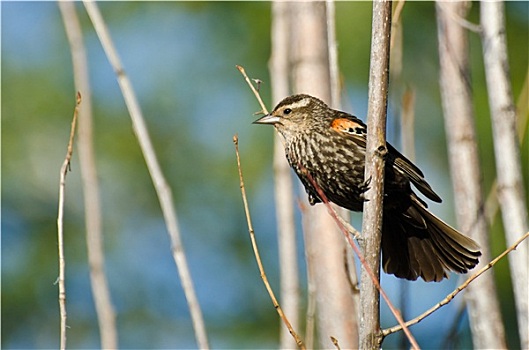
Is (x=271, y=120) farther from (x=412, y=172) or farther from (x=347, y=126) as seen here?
(x=412, y=172)

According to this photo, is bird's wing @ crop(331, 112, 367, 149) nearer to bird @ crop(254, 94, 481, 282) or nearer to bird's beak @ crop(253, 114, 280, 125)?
bird @ crop(254, 94, 481, 282)

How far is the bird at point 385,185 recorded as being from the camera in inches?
132

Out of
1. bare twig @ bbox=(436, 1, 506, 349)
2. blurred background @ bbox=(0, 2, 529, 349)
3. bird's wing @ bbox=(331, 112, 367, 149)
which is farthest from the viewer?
blurred background @ bbox=(0, 2, 529, 349)

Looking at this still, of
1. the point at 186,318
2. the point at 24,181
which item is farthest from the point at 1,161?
the point at 186,318

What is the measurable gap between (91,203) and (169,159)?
5.94 m

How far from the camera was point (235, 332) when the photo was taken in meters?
8.45

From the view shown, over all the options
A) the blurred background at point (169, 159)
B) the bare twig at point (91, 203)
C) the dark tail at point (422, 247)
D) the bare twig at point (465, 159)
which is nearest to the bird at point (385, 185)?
the dark tail at point (422, 247)

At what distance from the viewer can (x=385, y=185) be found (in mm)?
3438

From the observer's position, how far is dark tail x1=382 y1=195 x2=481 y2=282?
3.41 meters

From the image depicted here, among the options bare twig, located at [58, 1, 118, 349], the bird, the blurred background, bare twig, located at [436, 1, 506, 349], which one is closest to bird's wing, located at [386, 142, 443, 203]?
the bird

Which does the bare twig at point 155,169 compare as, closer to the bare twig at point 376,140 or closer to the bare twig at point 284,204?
the bare twig at point 284,204

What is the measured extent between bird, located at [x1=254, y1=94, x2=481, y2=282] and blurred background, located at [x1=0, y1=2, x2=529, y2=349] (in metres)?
4.05

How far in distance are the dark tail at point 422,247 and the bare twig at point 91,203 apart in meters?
1.12

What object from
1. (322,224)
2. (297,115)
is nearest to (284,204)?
(322,224)
